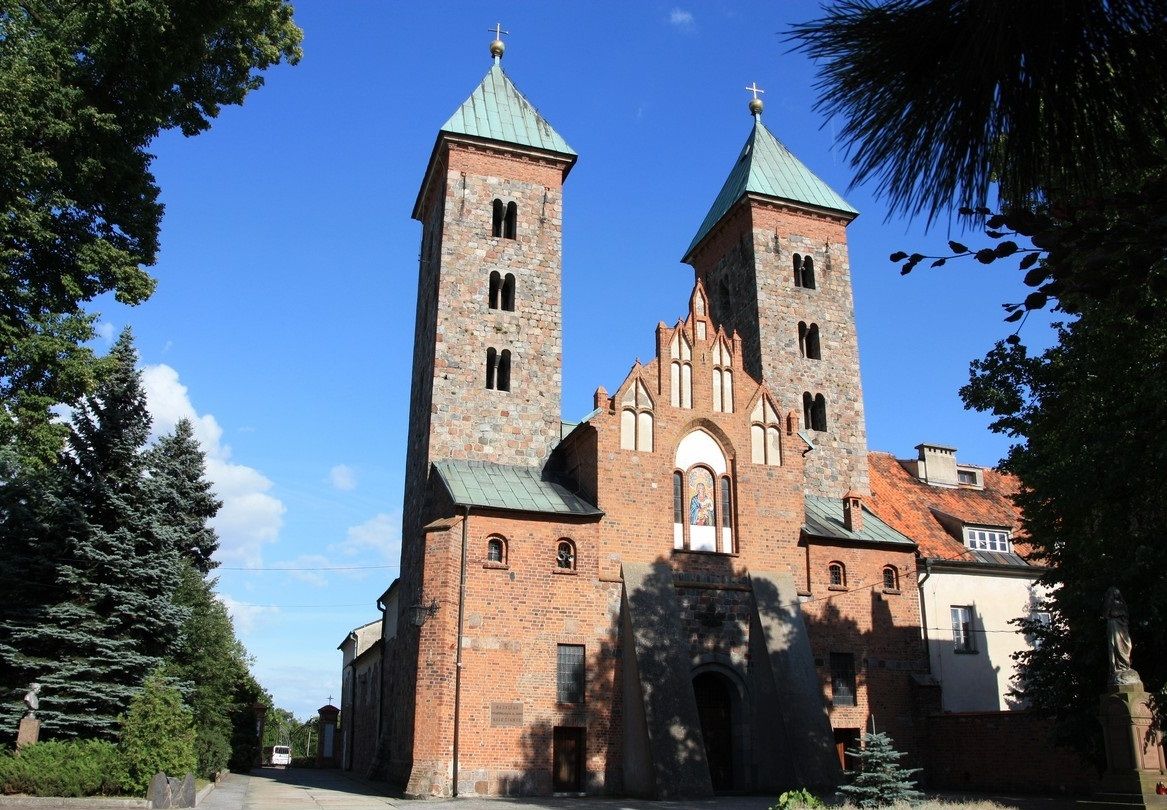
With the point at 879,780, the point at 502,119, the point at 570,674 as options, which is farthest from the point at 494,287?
the point at 879,780

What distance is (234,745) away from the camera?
38.4m

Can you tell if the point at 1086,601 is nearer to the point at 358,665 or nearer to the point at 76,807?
the point at 76,807

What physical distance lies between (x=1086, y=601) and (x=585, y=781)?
12.6m

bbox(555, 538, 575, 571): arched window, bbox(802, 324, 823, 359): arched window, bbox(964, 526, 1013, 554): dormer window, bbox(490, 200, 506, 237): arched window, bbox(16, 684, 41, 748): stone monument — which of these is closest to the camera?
bbox(16, 684, 41, 748): stone monument

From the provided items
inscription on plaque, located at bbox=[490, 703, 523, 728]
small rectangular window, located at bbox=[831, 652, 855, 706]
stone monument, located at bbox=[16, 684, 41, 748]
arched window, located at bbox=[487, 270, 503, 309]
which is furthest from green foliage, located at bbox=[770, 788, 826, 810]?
arched window, located at bbox=[487, 270, 503, 309]

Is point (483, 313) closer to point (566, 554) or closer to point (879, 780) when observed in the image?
point (566, 554)

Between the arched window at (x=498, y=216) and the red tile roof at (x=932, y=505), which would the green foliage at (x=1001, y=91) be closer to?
the arched window at (x=498, y=216)

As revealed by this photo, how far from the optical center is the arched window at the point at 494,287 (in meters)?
31.6

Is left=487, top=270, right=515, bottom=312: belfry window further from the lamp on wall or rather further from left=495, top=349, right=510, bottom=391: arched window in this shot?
the lamp on wall

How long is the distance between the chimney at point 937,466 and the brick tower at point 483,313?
16.6 metres

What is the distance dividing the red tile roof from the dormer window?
24 cm

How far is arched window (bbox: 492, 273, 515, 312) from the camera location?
104ft

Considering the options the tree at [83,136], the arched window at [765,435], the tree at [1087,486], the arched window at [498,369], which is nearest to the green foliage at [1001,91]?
the tree at [1087,486]

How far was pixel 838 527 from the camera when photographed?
98.7ft
